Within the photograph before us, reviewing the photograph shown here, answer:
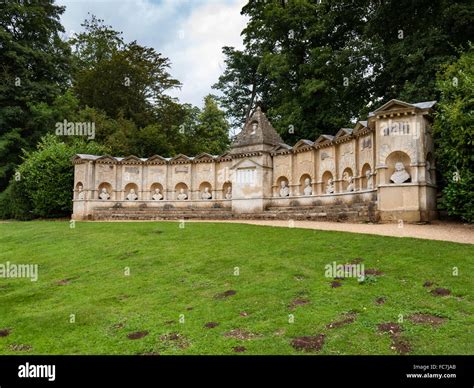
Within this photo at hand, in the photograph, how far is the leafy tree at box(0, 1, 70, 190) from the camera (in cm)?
3891

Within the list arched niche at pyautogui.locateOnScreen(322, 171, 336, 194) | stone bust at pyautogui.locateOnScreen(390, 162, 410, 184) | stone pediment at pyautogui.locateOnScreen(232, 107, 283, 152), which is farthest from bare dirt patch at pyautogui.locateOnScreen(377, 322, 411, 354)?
stone pediment at pyautogui.locateOnScreen(232, 107, 283, 152)

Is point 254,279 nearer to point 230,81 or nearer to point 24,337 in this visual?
point 24,337

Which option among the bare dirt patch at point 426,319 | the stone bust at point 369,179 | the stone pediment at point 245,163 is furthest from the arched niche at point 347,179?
the bare dirt patch at point 426,319

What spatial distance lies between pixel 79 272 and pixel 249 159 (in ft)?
51.5

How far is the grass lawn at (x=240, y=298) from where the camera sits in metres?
7.20

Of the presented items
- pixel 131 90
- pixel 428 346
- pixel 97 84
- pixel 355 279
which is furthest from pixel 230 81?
pixel 428 346

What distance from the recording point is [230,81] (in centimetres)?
4662

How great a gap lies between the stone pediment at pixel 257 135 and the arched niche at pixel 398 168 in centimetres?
948

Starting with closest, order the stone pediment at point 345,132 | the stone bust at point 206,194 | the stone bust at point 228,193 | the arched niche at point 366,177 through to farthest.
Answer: the arched niche at point 366,177 → the stone pediment at point 345,132 → the stone bust at point 228,193 → the stone bust at point 206,194

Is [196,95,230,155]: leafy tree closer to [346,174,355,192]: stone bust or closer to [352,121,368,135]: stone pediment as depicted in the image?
[346,174,355,192]: stone bust

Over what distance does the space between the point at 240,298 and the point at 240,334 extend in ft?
5.99

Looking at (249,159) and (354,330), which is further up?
(249,159)

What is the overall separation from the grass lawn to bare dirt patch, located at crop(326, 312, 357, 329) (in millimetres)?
18

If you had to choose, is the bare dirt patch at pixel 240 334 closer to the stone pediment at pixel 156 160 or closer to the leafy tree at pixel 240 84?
the stone pediment at pixel 156 160
